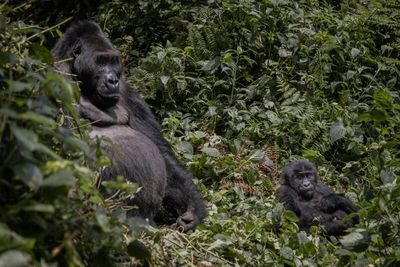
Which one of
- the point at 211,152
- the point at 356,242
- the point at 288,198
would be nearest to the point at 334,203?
the point at 288,198

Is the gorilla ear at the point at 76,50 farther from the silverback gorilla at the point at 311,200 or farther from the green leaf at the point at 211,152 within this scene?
the silverback gorilla at the point at 311,200

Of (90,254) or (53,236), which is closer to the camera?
(53,236)

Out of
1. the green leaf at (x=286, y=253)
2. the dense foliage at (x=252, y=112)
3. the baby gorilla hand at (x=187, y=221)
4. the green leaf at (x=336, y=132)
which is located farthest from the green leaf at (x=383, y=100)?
the green leaf at (x=336, y=132)

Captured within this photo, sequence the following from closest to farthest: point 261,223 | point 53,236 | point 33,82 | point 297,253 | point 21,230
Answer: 1. point 21,230
2. point 53,236
3. point 33,82
4. point 297,253
5. point 261,223

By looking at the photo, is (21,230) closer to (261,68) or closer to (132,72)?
(132,72)

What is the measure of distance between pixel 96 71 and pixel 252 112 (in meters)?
1.80

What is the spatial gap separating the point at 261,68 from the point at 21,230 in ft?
14.8

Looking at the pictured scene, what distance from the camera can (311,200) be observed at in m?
4.97

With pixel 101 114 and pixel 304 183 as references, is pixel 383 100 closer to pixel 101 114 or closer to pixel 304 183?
pixel 101 114

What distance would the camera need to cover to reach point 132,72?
599 cm

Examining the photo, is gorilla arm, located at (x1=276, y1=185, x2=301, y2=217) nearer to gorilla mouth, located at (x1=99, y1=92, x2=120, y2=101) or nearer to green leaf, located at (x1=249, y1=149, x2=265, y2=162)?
green leaf, located at (x1=249, y1=149, x2=265, y2=162)

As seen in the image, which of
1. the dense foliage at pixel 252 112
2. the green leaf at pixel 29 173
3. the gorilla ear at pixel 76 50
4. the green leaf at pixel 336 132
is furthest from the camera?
the green leaf at pixel 336 132

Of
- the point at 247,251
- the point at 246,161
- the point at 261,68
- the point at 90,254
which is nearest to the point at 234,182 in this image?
the point at 246,161

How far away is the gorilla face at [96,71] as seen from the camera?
425 centimetres
